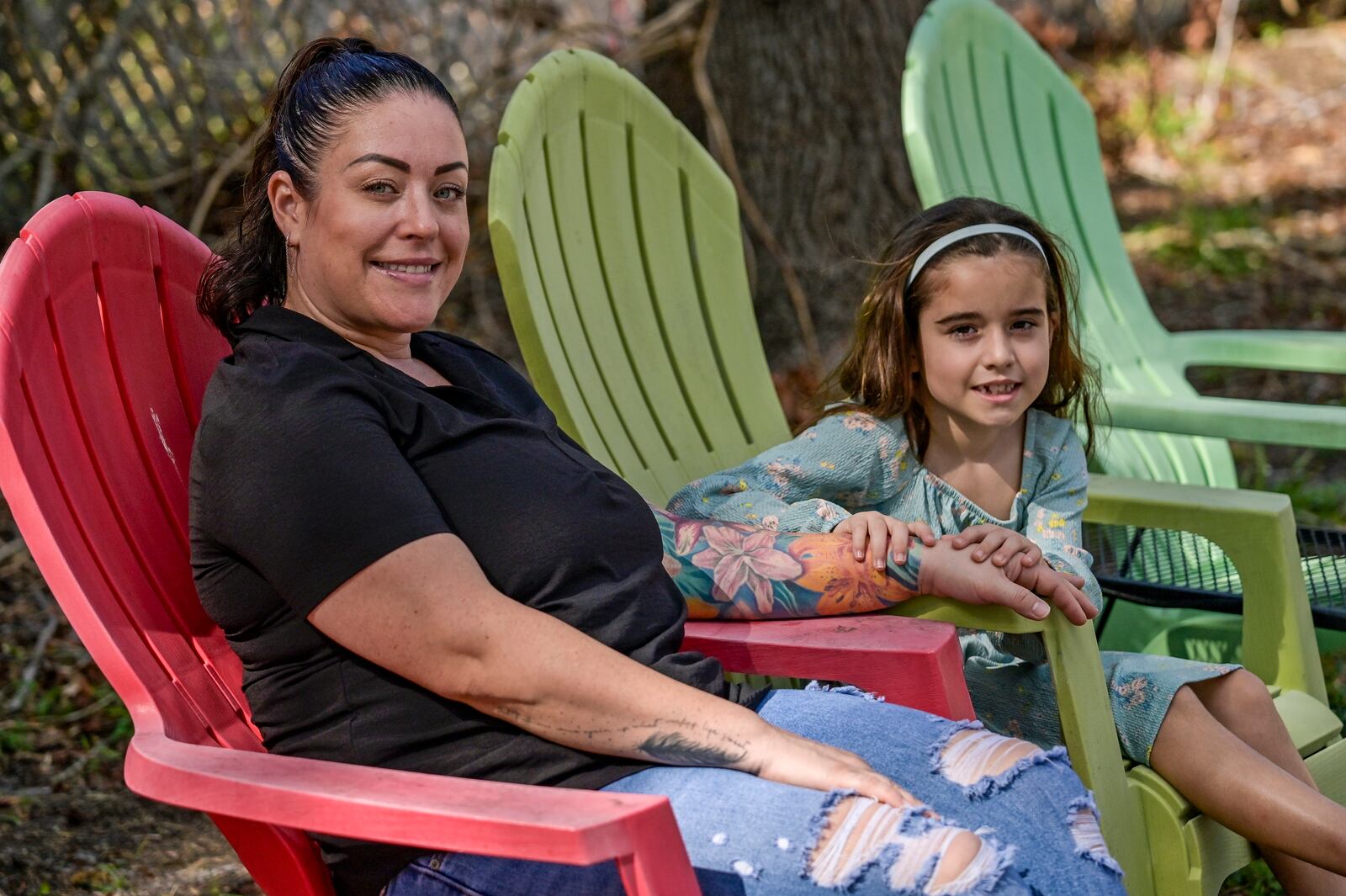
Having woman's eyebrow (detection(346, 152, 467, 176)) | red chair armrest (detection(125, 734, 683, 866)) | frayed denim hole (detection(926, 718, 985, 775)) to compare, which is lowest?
frayed denim hole (detection(926, 718, 985, 775))

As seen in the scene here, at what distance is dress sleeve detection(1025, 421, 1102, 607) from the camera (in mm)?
2410

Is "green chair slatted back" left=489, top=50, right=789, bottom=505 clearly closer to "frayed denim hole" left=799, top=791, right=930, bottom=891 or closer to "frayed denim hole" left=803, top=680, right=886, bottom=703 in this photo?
"frayed denim hole" left=803, top=680, right=886, bottom=703

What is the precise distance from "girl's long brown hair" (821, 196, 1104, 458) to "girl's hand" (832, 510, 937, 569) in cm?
38

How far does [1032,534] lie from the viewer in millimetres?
2514

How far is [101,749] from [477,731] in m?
2.00

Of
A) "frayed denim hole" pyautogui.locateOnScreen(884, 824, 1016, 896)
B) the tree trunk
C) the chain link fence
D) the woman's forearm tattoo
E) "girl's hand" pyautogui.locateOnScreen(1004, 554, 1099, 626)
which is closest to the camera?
"frayed denim hole" pyautogui.locateOnScreen(884, 824, 1016, 896)

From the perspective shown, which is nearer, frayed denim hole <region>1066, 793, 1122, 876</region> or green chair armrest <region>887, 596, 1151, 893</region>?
frayed denim hole <region>1066, 793, 1122, 876</region>

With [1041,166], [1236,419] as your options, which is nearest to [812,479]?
[1236,419]

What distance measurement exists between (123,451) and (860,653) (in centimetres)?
105

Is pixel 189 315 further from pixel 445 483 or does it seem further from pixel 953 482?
pixel 953 482

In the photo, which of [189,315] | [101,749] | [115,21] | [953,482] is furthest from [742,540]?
[115,21]

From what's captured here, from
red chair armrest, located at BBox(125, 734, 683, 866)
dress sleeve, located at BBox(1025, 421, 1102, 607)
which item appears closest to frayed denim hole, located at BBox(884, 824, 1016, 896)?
red chair armrest, located at BBox(125, 734, 683, 866)

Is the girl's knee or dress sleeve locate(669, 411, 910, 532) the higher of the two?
dress sleeve locate(669, 411, 910, 532)

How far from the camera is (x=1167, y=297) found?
6512mm
